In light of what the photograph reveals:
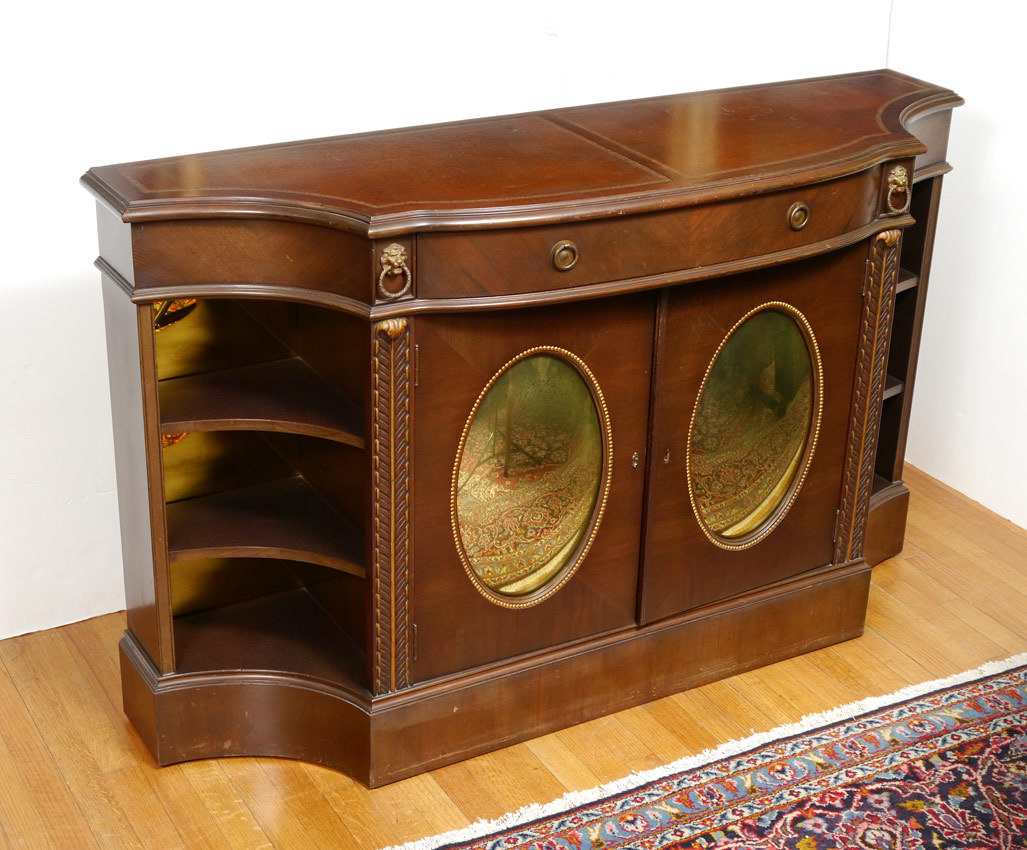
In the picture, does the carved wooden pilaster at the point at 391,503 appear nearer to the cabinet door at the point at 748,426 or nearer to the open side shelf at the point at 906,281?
the cabinet door at the point at 748,426

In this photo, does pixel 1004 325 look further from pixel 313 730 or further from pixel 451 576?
pixel 313 730

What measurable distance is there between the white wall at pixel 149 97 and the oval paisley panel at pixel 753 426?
78 centimetres

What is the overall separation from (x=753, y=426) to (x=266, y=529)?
39.8 inches

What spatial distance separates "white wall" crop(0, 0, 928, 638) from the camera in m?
2.77

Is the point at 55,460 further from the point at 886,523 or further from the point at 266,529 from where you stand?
the point at 886,523

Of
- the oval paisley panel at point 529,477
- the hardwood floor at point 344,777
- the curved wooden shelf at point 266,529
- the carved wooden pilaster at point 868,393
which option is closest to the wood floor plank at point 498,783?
the hardwood floor at point 344,777

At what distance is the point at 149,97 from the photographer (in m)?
2.82

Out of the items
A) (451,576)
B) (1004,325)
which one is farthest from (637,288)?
(1004,325)

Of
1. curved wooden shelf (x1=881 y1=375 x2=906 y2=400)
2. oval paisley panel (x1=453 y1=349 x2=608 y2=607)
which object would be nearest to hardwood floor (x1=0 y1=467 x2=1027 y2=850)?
oval paisley panel (x1=453 y1=349 x2=608 y2=607)

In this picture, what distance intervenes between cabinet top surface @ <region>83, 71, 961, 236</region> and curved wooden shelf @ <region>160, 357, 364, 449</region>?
395 mm

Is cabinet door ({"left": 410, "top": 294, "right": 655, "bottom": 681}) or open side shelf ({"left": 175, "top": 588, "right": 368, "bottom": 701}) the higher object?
cabinet door ({"left": 410, "top": 294, "right": 655, "bottom": 681})

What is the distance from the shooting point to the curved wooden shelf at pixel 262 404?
2502mm

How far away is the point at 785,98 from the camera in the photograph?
3074mm

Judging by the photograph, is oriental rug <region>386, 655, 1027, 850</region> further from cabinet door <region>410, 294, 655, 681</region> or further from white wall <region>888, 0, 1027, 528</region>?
white wall <region>888, 0, 1027, 528</region>
